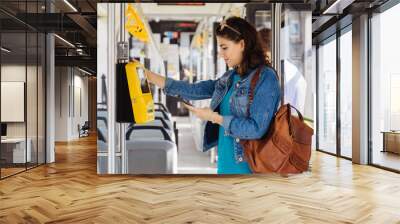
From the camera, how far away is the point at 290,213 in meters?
3.71

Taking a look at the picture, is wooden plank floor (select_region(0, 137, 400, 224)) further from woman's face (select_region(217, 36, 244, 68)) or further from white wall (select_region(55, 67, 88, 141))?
white wall (select_region(55, 67, 88, 141))

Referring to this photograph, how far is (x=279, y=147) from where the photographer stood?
7.22 feet

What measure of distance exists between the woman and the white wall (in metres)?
11.8

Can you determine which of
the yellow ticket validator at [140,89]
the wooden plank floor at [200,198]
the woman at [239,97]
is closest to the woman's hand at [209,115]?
the woman at [239,97]

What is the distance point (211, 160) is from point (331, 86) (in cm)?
550

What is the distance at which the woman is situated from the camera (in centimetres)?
199

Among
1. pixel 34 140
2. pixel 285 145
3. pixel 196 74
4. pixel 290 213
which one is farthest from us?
pixel 34 140

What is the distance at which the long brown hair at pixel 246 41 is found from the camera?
80.4 inches

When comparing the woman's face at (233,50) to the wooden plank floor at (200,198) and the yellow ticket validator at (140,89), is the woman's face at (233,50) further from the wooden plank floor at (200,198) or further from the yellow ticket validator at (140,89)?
the wooden plank floor at (200,198)

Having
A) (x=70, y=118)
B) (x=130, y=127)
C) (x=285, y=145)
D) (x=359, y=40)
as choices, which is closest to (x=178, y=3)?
(x=130, y=127)

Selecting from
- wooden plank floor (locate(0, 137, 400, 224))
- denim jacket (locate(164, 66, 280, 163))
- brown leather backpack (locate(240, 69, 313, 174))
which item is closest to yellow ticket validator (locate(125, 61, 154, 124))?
wooden plank floor (locate(0, 137, 400, 224))

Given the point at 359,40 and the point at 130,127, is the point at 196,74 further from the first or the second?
the point at 359,40

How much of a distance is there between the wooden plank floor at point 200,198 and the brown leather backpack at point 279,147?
995 mm

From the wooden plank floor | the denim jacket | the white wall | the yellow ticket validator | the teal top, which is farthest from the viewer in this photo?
the white wall
